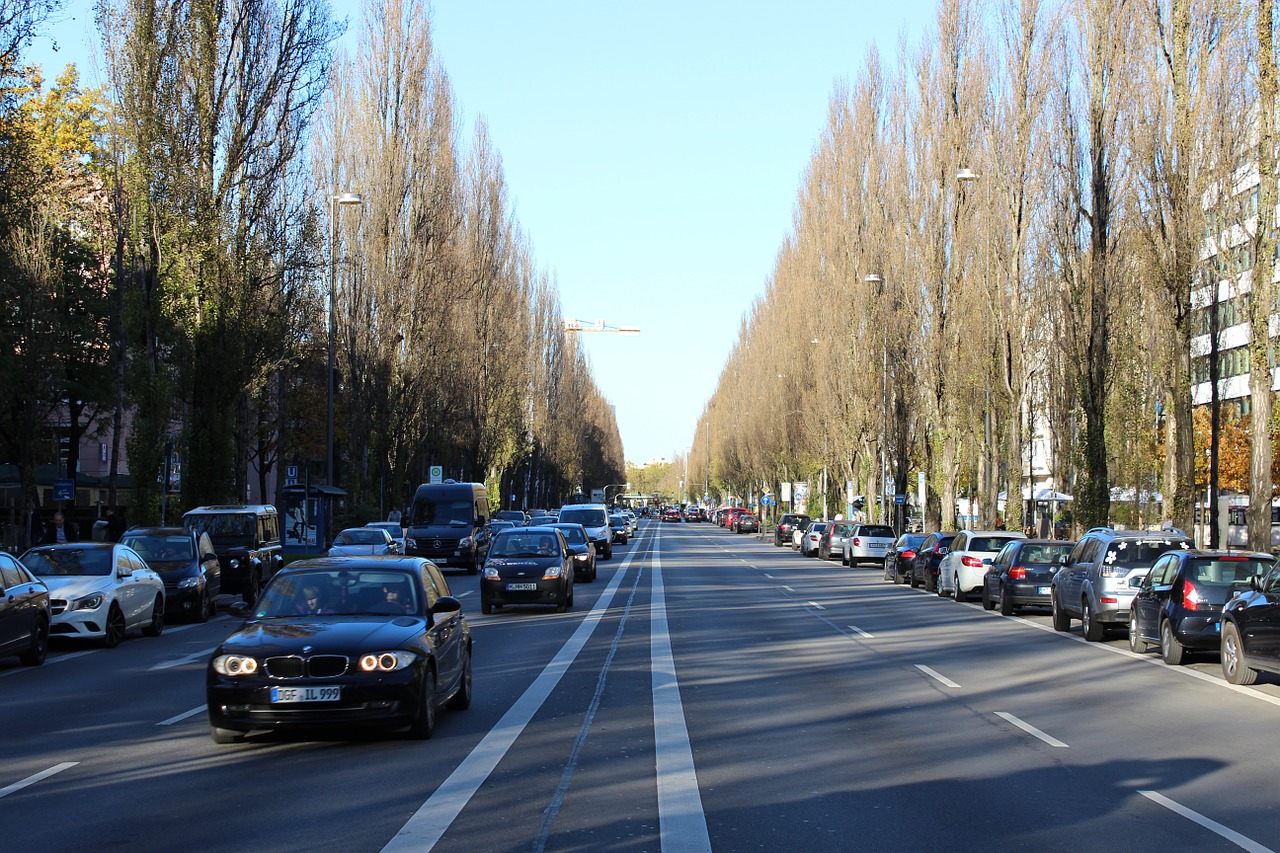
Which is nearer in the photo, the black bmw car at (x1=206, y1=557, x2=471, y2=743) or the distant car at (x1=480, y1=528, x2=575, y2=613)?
the black bmw car at (x1=206, y1=557, x2=471, y2=743)

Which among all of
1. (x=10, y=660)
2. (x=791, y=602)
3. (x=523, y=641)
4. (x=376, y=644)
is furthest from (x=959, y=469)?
(x=376, y=644)

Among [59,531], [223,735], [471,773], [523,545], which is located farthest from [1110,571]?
[59,531]

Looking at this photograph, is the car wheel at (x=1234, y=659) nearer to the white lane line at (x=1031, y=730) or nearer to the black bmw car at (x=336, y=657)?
the white lane line at (x=1031, y=730)

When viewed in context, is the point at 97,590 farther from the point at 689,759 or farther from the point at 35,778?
the point at 689,759

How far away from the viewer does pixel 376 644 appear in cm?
1012

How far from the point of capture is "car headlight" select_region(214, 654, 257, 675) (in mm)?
9938

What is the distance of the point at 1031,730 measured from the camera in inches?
456

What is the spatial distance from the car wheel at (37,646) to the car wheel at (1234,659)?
14.6m

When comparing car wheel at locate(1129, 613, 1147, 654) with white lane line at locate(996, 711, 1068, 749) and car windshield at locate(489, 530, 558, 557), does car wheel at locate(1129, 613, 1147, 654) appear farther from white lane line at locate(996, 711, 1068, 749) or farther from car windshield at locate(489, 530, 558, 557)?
car windshield at locate(489, 530, 558, 557)

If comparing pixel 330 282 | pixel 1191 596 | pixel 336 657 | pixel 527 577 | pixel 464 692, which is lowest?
pixel 464 692

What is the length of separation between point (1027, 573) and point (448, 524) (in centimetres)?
2015

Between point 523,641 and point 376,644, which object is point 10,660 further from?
point 376,644

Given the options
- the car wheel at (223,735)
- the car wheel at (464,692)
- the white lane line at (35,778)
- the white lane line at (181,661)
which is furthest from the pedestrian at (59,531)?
the white lane line at (35,778)

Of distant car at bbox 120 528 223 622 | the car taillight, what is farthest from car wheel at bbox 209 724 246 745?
distant car at bbox 120 528 223 622
